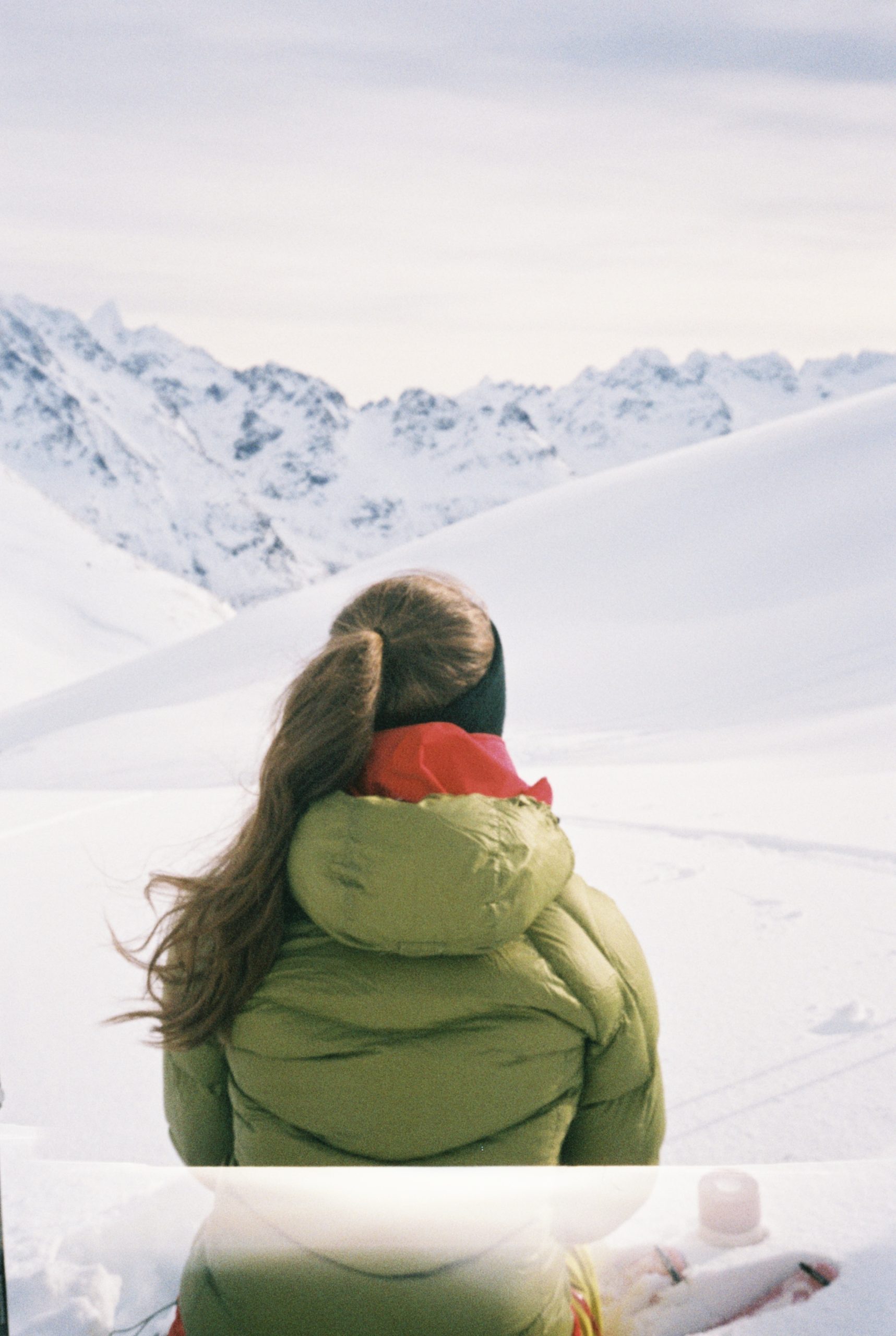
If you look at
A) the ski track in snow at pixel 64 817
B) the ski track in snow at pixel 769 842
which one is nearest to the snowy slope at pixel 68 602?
the ski track in snow at pixel 64 817

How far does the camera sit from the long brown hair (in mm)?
925

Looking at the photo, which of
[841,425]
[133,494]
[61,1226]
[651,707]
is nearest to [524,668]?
[651,707]

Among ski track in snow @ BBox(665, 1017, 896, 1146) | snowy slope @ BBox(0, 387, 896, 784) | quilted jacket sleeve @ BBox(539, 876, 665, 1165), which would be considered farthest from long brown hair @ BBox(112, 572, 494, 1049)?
snowy slope @ BBox(0, 387, 896, 784)

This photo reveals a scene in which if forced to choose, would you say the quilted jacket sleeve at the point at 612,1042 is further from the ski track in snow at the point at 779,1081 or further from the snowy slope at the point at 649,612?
the snowy slope at the point at 649,612

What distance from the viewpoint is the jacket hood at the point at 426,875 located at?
0.83 m

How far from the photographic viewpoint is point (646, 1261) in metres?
1.40

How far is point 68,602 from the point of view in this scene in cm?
3797

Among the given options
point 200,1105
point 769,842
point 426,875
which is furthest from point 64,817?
point 426,875

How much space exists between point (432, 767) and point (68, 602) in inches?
1560

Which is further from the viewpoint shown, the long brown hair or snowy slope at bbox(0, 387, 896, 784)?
snowy slope at bbox(0, 387, 896, 784)

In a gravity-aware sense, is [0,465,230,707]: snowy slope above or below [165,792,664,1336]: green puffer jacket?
below

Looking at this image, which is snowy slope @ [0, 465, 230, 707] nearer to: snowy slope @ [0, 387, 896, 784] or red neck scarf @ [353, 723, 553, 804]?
snowy slope @ [0, 387, 896, 784]

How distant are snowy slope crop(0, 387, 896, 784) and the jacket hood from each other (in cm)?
623

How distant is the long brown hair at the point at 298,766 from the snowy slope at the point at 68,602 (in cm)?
2579
